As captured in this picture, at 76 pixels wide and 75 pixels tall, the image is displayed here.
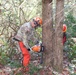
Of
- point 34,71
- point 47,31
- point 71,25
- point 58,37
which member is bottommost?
point 34,71

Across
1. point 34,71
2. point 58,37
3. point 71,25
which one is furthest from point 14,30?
point 71,25

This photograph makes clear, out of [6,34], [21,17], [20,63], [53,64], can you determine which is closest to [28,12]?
[21,17]

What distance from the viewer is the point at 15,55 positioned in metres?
10.1

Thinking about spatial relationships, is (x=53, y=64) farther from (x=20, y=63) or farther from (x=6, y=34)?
(x=6, y=34)

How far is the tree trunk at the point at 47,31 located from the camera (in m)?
7.64

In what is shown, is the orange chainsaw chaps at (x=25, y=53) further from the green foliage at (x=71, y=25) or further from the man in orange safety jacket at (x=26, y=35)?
the green foliage at (x=71, y=25)

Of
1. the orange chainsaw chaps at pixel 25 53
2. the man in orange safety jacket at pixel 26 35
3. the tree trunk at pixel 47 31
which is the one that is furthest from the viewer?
the orange chainsaw chaps at pixel 25 53

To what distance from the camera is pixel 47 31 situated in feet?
25.8

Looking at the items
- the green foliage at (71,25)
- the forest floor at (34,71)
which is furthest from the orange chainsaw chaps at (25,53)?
the green foliage at (71,25)

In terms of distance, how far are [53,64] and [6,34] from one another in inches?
115

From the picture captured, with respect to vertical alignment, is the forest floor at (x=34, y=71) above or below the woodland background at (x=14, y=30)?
below

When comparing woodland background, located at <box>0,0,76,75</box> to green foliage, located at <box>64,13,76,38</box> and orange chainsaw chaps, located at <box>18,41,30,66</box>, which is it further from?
green foliage, located at <box>64,13,76,38</box>

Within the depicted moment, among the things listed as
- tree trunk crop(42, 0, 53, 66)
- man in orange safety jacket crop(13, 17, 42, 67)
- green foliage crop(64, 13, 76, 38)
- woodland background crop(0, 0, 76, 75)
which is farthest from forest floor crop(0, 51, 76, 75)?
green foliage crop(64, 13, 76, 38)

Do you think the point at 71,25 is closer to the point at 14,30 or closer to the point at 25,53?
the point at 14,30
